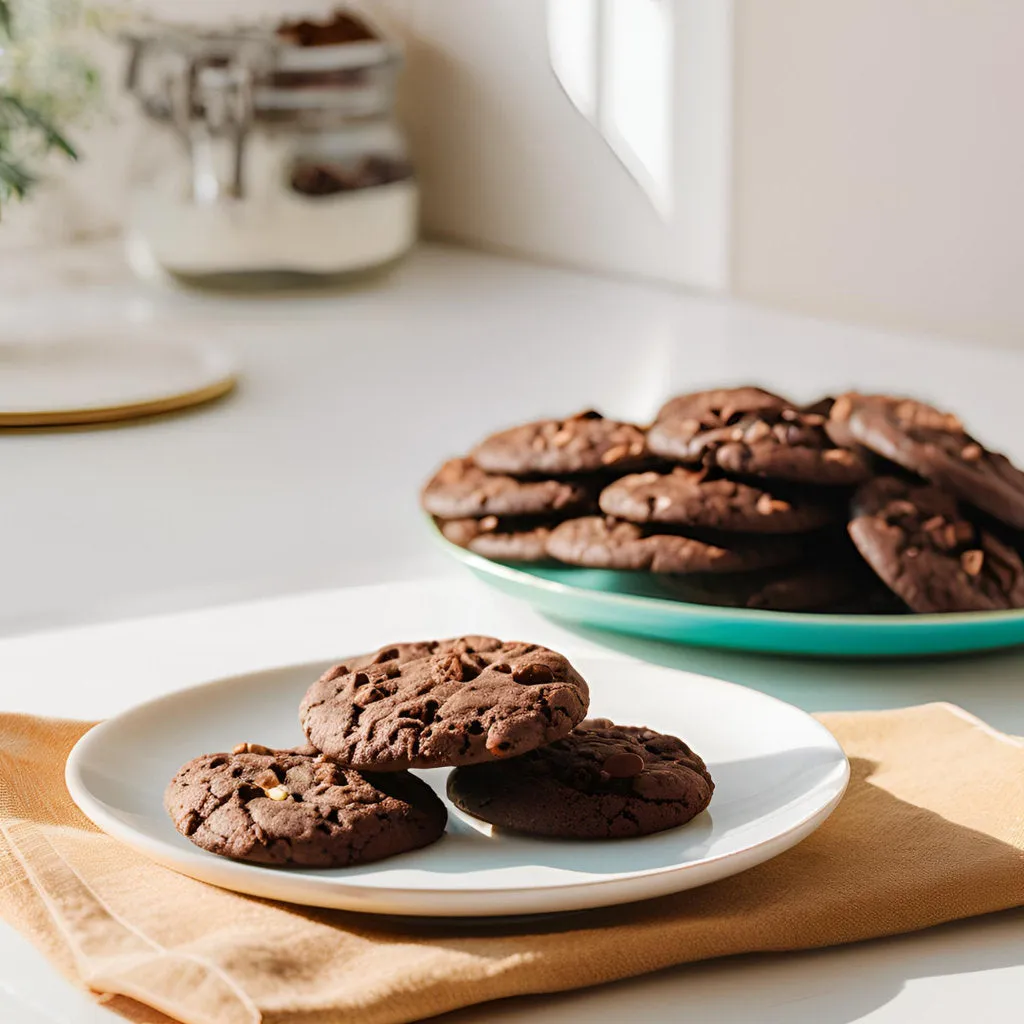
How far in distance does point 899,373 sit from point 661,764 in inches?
51.9

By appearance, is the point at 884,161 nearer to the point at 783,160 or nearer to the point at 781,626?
the point at 783,160

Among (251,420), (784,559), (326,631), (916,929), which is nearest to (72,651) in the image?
(326,631)

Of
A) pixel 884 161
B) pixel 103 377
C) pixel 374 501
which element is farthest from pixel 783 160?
pixel 374 501

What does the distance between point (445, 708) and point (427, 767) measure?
0.03m

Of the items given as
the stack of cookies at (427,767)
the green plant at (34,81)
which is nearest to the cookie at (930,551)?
the stack of cookies at (427,767)

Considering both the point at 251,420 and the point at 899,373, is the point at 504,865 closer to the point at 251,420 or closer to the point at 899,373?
the point at 251,420

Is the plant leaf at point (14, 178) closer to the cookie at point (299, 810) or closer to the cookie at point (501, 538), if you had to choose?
the cookie at point (501, 538)

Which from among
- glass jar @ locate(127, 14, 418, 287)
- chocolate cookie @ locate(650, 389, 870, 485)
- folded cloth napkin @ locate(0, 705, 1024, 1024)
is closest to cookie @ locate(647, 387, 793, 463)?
chocolate cookie @ locate(650, 389, 870, 485)

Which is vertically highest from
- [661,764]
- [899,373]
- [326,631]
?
[661,764]

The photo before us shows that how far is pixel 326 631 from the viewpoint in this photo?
3.21 feet

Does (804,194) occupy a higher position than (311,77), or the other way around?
(311,77)

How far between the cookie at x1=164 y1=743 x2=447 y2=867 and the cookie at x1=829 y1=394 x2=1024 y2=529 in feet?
1.28

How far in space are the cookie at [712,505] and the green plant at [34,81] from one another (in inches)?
37.8

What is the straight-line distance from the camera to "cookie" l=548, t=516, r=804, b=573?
865 mm
